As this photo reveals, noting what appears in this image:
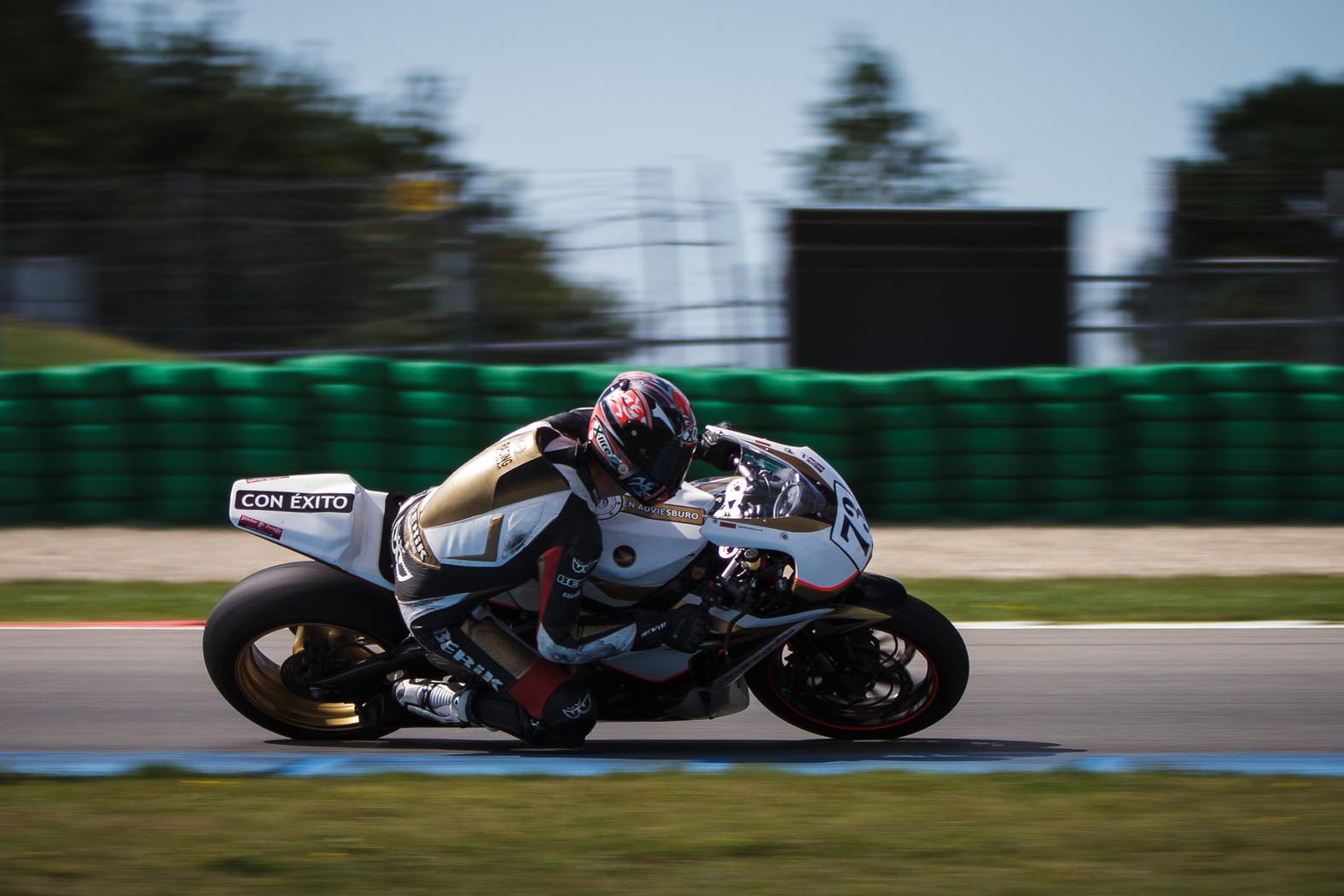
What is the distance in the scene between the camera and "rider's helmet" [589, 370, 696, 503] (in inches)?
201

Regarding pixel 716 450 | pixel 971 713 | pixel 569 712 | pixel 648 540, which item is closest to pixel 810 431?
pixel 971 713

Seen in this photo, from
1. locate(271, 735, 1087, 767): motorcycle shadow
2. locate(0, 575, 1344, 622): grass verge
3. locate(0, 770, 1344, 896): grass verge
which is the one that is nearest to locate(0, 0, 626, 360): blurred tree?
locate(0, 575, 1344, 622): grass verge

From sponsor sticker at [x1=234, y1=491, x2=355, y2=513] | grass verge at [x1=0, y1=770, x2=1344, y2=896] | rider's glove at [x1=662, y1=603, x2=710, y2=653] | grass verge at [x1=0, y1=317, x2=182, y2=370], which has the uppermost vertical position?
sponsor sticker at [x1=234, y1=491, x2=355, y2=513]

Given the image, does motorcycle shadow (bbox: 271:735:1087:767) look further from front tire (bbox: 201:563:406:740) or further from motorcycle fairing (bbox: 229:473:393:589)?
motorcycle fairing (bbox: 229:473:393:589)

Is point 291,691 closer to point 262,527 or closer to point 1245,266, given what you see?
point 262,527

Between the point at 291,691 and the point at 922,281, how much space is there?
9.29 meters

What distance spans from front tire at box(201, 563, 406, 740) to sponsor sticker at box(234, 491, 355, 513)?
0.73ft

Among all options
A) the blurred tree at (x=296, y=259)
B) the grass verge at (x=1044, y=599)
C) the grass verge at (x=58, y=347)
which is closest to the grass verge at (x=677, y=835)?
the grass verge at (x=1044, y=599)

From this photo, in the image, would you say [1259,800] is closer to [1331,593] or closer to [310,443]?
[1331,593]

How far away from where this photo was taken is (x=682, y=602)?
544 centimetres

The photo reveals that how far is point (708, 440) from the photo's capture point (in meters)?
5.42

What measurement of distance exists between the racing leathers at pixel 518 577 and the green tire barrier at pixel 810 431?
5346mm

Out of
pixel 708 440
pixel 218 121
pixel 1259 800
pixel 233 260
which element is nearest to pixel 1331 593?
pixel 1259 800

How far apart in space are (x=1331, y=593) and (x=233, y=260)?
378 inches
